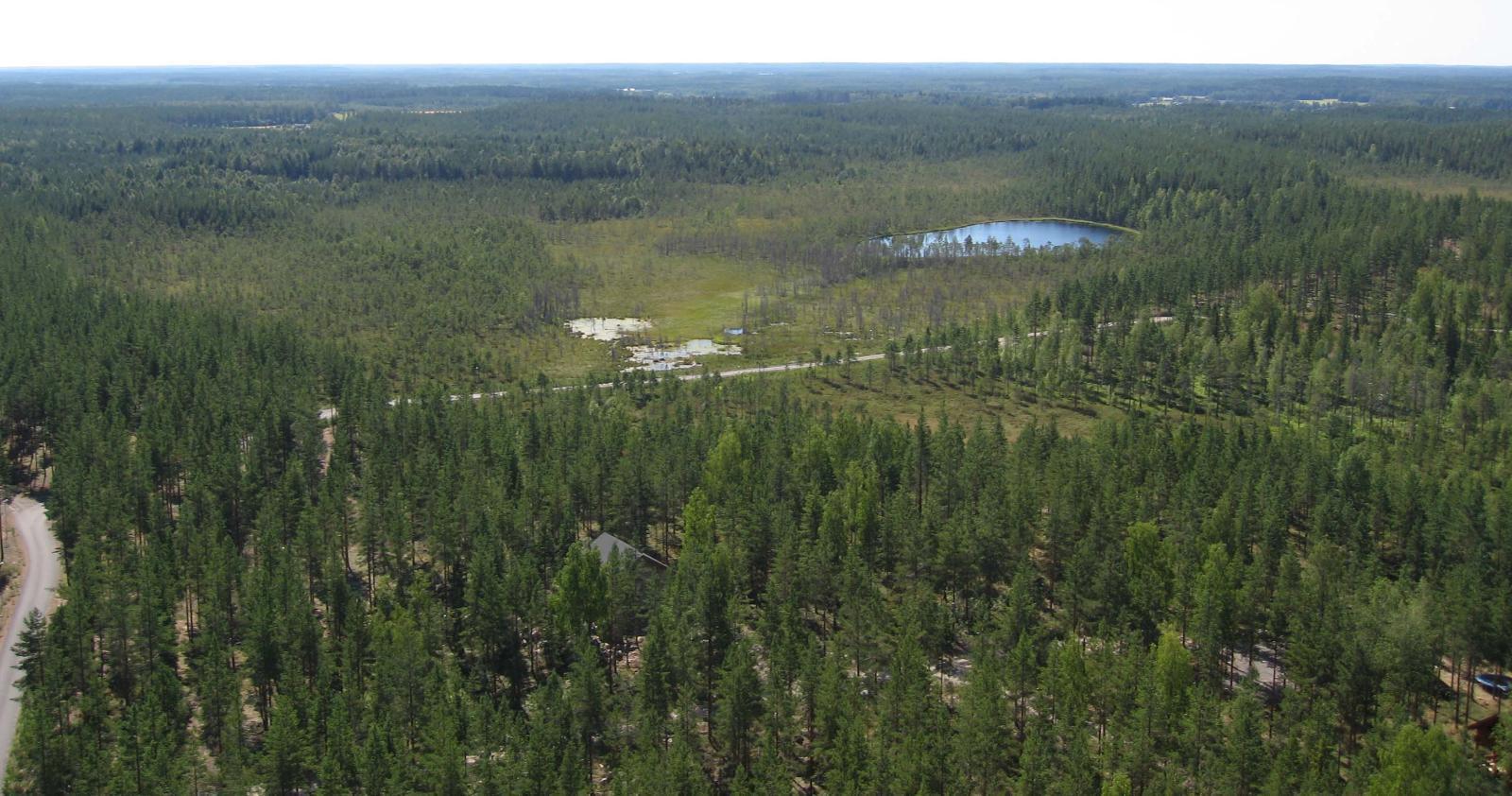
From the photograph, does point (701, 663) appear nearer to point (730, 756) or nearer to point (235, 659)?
point (730, 756)

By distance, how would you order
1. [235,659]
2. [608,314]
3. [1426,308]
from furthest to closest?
[608,314]
[1426,308]
[235,659]

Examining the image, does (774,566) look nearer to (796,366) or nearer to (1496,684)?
(1496,684)

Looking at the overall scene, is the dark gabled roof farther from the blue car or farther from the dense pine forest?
the blue car

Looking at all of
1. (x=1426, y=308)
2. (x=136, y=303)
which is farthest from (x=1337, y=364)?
(x=136, y=303)

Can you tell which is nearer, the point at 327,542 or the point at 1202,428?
the point at 327,542

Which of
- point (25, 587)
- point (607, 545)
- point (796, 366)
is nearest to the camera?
point (607, 545)

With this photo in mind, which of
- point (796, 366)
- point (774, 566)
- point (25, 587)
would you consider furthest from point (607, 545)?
point (796, 366)

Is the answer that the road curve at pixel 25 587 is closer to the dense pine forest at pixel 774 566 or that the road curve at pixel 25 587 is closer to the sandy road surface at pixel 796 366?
the dense pine forest at pixel 774 566

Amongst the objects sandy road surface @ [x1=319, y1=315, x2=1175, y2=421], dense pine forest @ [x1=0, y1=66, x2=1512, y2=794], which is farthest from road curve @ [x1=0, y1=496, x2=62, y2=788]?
→ sandy road surface @ [x1=319, y1=315, x2=1175, y2=421]
